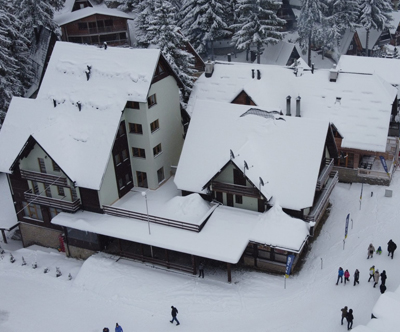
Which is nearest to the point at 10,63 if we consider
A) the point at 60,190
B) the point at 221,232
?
the point at 60,190

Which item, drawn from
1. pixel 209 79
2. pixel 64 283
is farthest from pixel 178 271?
pixel 209 79

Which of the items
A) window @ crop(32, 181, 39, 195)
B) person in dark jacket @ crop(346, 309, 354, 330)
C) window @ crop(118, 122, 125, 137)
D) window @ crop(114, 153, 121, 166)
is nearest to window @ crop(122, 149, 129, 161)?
window @ crop(114, 153, 121, 166)

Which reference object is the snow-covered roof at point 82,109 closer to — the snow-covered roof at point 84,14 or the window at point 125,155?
the window at point 125,155

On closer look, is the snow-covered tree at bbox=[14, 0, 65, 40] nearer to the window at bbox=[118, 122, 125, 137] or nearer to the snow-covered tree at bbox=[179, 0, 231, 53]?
the snow-covered tree at bbox=[179, 0, 231, 53]

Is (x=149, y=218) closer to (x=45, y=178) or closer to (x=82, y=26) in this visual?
(x=45, y=178)

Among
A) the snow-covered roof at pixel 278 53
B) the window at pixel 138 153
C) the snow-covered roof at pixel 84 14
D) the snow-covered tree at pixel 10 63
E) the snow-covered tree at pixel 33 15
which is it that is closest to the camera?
the window at pixel 138 153

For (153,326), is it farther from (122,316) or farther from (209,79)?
(209,79)

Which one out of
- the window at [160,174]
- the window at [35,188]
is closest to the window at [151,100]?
the window at [160,174]
